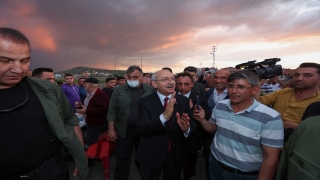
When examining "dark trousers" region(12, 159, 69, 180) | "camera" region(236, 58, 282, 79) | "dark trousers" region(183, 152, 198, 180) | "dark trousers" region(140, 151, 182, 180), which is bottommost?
"dark trousers" region(183, 152, 198, 180)

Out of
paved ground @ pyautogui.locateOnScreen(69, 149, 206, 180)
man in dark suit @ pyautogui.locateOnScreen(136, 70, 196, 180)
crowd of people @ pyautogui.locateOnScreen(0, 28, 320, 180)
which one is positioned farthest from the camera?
paved ground @ pyautogui.locateOnScreen(69, 149, 206, 180)

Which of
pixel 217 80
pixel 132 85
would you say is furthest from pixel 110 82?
pixel 217 80

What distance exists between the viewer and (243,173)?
1.85m

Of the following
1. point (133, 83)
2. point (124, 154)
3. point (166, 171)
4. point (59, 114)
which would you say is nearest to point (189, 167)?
point (166, 171)

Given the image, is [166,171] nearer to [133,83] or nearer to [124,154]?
[124,154]

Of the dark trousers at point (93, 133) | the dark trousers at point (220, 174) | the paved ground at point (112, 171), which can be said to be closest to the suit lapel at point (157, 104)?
the dark trousers at point (220, 174)

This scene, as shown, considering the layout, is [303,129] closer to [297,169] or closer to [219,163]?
[297,169]

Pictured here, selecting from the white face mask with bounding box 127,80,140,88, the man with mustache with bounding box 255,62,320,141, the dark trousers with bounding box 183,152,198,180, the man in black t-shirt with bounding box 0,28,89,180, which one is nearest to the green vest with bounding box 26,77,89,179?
the man in black t-shirt with bounding box 0,28,89,180

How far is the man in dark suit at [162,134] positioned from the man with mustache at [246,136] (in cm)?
54

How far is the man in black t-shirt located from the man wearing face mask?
175 cm

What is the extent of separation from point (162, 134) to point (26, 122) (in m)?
1.60

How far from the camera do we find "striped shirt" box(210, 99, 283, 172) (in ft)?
5.41

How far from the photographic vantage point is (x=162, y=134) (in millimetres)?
2307

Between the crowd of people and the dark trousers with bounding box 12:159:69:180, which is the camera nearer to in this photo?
the crowd of people
